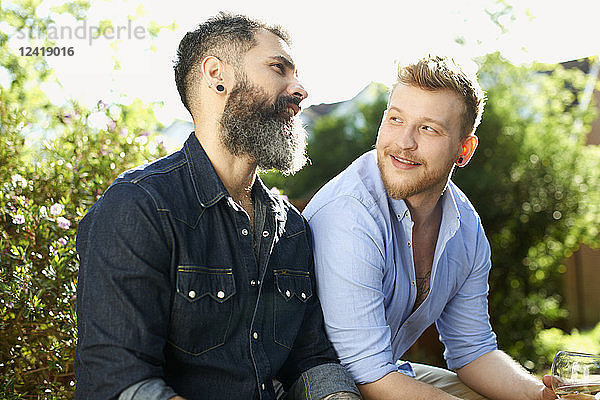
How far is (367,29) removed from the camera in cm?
819

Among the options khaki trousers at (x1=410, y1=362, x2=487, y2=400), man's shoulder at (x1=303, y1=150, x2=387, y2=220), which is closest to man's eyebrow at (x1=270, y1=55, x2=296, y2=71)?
Result: man's shoulder at (x1=303, y1=150, x2=387, y2=220)

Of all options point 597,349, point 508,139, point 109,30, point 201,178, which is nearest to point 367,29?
point 508,139

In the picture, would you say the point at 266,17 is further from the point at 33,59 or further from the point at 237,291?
the point at 33,59

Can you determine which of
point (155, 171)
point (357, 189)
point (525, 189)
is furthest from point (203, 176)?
point (525, 189)

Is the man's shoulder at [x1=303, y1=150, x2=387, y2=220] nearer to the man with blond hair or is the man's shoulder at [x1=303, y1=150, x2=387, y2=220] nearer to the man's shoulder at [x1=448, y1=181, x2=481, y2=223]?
the man with blond hair

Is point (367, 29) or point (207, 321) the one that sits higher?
point (367, 29)

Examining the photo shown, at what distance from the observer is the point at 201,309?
6.28ft

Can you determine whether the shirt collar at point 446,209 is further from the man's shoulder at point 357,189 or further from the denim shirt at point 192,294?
the denim shirt at point 192,294

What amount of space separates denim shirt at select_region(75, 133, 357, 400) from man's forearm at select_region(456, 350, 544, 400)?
0.86 meters

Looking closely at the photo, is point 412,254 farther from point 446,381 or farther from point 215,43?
point 215,43

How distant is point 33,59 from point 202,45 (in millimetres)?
3784

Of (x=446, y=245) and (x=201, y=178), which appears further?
(x=446, y=245)

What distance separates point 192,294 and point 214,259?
142mm

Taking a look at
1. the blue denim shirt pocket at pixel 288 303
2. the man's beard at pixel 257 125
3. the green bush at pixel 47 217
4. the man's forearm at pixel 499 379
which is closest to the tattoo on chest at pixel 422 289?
the man's forearm at pixel 499 379
